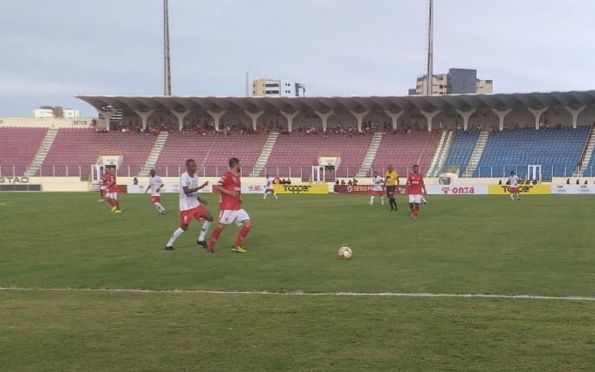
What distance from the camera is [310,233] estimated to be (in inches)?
715

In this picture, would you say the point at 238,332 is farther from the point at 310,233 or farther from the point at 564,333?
the point at 310,233

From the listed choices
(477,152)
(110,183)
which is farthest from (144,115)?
(110,183)

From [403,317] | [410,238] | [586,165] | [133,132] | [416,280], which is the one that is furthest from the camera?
[133,132]

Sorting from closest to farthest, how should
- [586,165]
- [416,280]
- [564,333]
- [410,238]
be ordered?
[564,333] → [416,280] → [410,238] → [586,165]

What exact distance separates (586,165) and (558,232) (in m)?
41.0

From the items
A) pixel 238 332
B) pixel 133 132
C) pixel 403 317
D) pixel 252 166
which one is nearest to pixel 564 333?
pixel 403 317

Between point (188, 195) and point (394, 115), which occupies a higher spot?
point (394, 115)

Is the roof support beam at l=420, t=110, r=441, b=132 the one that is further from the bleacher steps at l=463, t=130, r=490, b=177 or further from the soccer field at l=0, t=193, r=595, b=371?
the soccer field at l=0, t=193, r=595, b=371

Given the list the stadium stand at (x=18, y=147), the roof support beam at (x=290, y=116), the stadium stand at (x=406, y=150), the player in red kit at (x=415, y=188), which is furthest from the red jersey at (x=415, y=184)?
the stadium stand at (x=18, y=147)

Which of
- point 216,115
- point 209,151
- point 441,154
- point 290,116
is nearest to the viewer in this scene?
point 441,154

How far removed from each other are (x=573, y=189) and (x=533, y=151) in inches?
422

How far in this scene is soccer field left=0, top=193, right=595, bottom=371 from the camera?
6000 millimetres

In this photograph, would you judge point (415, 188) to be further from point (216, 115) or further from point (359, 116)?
point (216, 115)

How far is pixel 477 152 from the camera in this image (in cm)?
6122
